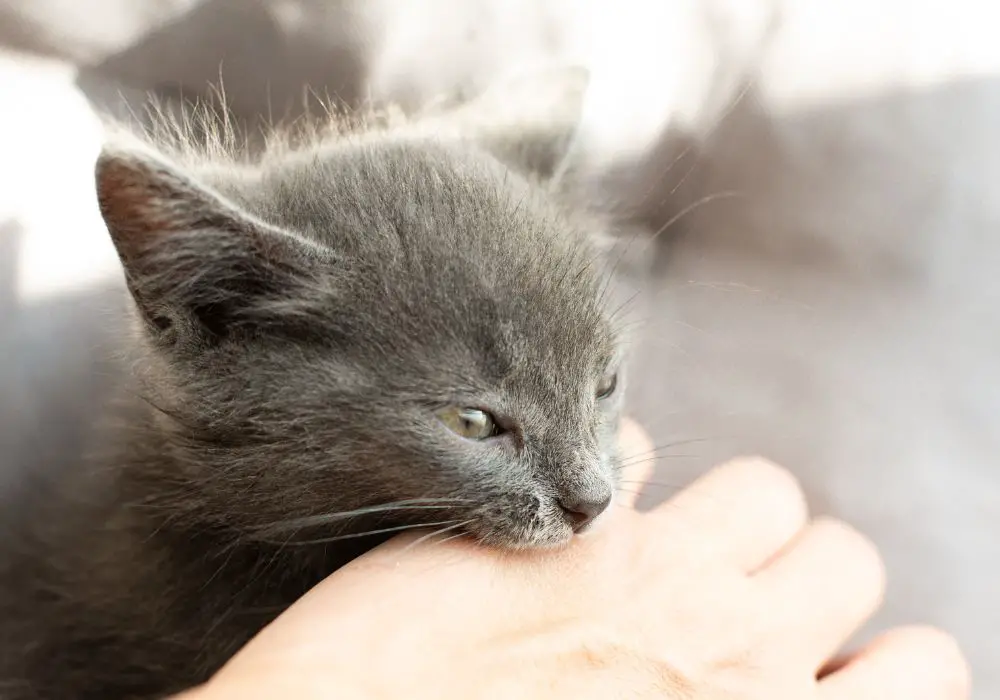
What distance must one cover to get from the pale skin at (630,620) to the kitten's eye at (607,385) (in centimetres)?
17

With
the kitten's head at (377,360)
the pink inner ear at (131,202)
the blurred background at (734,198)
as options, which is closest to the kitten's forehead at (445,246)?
the kitten's head at (377,360)

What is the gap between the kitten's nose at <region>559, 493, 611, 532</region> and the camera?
1035 mm

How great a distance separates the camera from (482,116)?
145cm

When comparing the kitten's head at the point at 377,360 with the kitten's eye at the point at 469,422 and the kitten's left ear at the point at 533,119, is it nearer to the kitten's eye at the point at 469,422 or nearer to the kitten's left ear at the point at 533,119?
the kitten's eye at the point at 469,422

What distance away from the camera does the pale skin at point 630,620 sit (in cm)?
96

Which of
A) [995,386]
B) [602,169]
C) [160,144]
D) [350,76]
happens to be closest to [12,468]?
[160,144]

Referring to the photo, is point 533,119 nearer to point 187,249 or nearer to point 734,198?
point 734,198

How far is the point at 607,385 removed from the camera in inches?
46.9

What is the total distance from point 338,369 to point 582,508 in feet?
1.18

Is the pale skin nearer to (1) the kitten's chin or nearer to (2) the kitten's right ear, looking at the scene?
(1) the kitten's chin

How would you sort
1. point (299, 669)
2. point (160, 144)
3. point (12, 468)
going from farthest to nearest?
1. point (12, 468)
2. point (160, 144)
3. point (299, 669)

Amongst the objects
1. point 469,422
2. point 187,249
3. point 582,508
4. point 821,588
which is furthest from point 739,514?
point 187,249

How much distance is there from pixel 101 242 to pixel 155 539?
22.7 inches

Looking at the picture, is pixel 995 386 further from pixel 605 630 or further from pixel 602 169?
pixel 605 630
